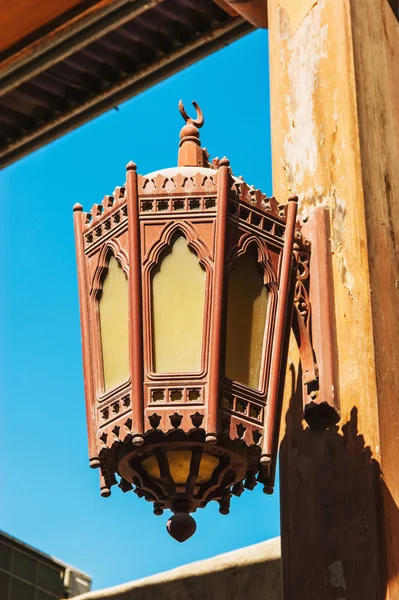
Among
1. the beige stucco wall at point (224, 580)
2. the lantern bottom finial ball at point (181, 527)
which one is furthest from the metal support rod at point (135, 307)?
the beige stucco wall at point (224, 580)

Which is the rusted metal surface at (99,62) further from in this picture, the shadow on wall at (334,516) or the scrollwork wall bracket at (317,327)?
the shadow on wall at (334,516)

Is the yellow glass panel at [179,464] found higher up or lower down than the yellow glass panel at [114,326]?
lower down

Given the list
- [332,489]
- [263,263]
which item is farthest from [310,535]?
[263,263]

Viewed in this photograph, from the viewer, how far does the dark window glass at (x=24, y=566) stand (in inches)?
382

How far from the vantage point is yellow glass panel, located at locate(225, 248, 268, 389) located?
3805mm

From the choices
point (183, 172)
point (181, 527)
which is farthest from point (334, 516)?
point (183, 172)

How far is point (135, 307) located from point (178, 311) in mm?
116

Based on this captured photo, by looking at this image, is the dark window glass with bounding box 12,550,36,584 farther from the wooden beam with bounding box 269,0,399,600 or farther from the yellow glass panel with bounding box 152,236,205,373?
the yellow glass panel with bounding box 152,236,205,373

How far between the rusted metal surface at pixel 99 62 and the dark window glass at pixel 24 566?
2962 mm

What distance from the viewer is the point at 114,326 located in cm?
395

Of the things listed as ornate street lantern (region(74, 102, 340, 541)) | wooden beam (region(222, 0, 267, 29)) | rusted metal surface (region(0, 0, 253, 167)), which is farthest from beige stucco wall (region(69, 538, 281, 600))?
rusted metal surface (region(0, 0, 253, 167))

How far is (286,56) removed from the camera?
16.7 feet

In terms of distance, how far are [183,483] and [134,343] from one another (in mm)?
398

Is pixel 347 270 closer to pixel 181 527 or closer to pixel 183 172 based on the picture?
pixel 183 172
